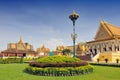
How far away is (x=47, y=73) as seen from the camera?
13.1 meters

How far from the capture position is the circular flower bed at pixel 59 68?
1294cm

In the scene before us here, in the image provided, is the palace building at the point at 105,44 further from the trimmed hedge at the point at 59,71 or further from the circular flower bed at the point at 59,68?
the trimmed hedge at the point at 59,71

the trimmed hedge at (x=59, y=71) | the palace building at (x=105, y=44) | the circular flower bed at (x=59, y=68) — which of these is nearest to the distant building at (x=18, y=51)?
the palace building at (x=105, y=44)

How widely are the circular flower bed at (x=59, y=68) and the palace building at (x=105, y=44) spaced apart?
21.7 m

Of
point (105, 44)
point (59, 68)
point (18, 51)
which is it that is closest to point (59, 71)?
point (59, 68)

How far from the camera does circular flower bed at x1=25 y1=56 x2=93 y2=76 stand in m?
12.9

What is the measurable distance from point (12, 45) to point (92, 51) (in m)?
35.3

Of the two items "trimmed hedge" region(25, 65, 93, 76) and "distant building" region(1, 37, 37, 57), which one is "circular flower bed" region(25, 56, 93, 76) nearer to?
"trimmed hedge" region(25, 65, 93, 76)

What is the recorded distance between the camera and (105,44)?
40.6 m

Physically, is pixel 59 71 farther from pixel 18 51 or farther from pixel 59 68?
pixel 18 51

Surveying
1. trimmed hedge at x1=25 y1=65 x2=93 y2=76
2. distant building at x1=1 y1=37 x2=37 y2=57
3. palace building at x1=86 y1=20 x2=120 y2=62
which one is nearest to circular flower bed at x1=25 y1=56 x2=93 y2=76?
trimmed hedge at x1=25 y1=65 x2=93 y2=76

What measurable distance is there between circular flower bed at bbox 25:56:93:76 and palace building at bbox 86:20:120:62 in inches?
854

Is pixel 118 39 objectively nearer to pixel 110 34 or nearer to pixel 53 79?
pixel 110 34

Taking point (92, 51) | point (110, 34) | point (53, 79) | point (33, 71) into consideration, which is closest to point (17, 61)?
point (92, 51)
